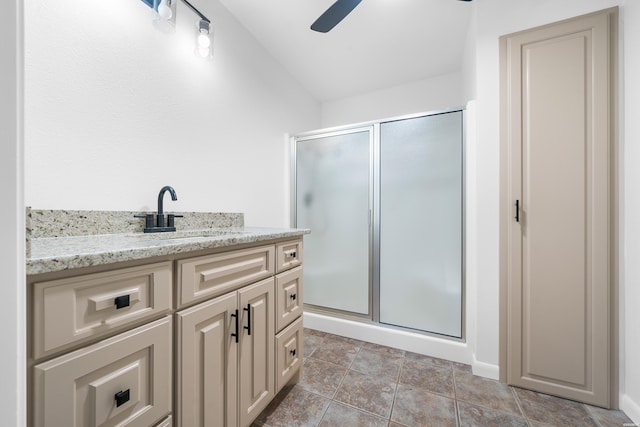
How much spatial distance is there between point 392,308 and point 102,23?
2315mm

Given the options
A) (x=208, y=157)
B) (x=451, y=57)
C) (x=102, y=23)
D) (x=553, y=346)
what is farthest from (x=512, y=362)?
(x=102, y=23)

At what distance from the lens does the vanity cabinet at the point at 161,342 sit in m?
0.53

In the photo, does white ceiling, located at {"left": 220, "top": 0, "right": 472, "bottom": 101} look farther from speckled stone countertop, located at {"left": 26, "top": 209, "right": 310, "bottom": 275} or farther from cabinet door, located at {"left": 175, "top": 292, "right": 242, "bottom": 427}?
cabinet door, located at {"left": 175, "top": 292, "right": 242, "bottom": 427}

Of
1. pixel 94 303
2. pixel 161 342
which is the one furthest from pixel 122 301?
pixel 161 342

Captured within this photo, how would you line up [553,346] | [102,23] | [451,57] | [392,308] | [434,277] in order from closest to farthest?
[102,23] < [553,346] < [434,277] < [392,308] < [451,57]

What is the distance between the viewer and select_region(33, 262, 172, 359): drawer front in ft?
1.67

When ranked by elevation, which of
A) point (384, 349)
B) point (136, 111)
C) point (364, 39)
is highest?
point (364, 39)

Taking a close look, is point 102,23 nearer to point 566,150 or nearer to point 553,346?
point 566,150

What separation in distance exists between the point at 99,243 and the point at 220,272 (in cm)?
37

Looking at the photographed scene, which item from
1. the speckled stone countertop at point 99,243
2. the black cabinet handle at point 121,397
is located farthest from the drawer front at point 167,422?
the speckled stone countertop at point 99,243

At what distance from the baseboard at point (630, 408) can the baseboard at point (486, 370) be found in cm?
50

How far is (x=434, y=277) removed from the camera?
183 centimetres

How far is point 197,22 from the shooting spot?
4.93ft

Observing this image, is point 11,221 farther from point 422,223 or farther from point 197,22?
point 422,223
